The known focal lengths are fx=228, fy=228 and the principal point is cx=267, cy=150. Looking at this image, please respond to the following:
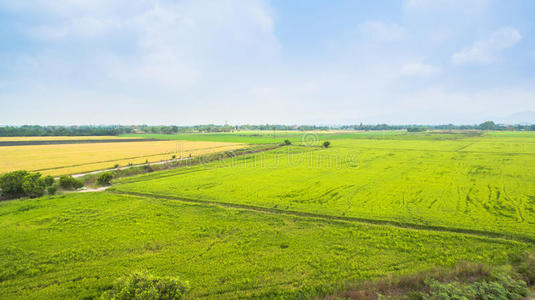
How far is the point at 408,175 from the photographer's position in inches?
1331

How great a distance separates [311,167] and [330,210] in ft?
72.2

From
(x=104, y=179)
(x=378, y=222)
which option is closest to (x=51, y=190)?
(x=104, y=179)

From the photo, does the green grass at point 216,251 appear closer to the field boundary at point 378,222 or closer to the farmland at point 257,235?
the farmland at point 257,235

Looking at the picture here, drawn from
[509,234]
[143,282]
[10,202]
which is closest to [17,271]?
[143,282]

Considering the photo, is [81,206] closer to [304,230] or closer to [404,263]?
[304,230]

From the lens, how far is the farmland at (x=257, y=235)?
11484 mm

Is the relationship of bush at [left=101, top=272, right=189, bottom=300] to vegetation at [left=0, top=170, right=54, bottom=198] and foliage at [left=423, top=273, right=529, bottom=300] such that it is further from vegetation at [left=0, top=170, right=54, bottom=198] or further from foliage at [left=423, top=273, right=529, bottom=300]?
vegetation at [left=0, top=170, right=54, bottom=198]

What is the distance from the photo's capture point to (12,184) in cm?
2480

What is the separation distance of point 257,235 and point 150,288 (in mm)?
7948

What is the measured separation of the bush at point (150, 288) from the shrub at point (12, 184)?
26.2 m

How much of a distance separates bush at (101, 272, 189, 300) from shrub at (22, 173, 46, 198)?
24.9 m

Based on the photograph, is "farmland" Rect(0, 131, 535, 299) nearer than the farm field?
Yes

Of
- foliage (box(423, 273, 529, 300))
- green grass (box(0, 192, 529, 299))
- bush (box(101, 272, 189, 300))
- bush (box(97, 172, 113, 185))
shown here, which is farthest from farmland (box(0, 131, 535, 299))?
bush (box(97, 172, 113, 185))

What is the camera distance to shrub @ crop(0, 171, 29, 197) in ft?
80.7
